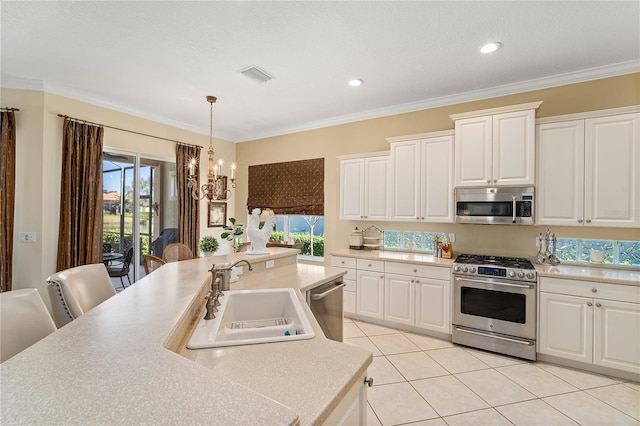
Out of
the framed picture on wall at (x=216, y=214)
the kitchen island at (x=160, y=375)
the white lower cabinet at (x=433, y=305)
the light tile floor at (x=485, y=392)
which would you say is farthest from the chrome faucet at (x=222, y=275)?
the framed picture on wall at (x=216, y=214)

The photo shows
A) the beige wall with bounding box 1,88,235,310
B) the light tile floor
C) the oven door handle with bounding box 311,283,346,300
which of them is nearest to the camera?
the light tile floor

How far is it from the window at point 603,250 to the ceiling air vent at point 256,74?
3.62 metres

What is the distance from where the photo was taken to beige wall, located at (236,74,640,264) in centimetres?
292

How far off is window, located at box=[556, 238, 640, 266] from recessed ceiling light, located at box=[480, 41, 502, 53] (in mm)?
2102

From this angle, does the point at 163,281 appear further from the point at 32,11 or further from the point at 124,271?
the point at 124,271

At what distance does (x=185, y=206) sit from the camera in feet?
15.5

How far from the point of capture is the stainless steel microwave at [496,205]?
2975 millimetres

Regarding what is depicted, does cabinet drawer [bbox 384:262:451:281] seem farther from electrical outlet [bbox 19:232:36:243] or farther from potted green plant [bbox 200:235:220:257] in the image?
electrical outlet [bbox 19:232:36:243]

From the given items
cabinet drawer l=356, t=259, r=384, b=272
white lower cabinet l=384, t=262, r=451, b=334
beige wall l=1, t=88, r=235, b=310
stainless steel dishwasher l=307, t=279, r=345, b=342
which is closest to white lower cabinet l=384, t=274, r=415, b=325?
white lower cabinet l=384, t=262, r=451, b=334

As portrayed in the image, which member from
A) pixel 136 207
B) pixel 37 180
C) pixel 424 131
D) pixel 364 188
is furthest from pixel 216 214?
pixel 424 131

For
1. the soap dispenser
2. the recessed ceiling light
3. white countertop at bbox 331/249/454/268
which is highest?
the recessed ceiling light

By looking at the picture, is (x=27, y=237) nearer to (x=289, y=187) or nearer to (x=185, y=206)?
(x=185, y=206)

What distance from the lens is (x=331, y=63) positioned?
9.30ft

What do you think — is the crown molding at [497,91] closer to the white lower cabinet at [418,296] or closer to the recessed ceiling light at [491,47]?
the recessed ceiling light at [491,47]
